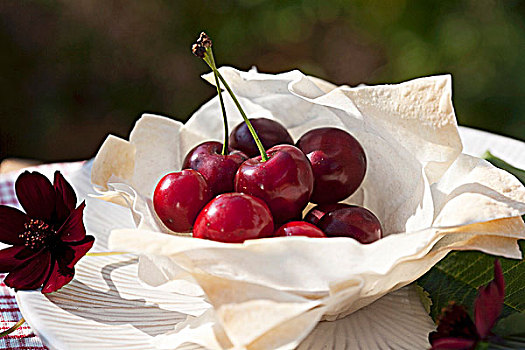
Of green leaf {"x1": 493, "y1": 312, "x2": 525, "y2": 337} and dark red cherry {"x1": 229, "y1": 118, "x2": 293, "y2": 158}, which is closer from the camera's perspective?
green leaf {"x1": 493, "y1": 312, "x2": 525, "y2": 337}

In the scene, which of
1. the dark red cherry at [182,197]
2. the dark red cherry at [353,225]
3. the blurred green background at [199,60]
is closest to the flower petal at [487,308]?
the dark red cherry at [353,225]

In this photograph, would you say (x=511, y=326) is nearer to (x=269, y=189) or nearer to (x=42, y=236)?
(x=269, y=189)

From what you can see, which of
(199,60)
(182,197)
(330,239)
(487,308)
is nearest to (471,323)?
(487,308)

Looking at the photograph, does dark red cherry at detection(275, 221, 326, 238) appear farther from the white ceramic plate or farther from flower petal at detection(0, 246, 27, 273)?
flower petal at detection(0, 246, 27, 273)

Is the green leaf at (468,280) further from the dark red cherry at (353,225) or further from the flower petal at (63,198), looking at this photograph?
the flower petal at (63,198)

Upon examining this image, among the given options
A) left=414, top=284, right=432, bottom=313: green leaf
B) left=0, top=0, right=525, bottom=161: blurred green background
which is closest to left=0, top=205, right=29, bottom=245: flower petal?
left=414, top=284, right=432, bottom=313: green leaf
